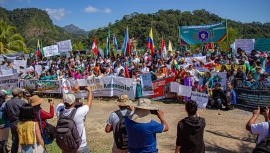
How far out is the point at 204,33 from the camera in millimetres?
14922

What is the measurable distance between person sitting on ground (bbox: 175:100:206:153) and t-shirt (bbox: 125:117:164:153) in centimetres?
43

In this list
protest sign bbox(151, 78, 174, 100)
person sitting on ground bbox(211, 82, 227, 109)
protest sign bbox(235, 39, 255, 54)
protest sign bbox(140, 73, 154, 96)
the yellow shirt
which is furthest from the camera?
protest sign bbox(235, 39, 255, 54)

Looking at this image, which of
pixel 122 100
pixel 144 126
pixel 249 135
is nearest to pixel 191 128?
pixel 144 126

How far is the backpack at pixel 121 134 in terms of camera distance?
3887 millimetres

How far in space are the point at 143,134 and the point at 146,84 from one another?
364 inches

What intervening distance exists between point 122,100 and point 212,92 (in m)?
7.75

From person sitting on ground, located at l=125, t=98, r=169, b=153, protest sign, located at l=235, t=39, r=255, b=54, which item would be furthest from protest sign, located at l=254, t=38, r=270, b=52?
person sitting on ground, located at l=125, t=98, r=169, b=153

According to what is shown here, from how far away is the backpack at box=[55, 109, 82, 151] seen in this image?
12.3ft

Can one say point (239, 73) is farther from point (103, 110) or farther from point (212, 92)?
point (103, 110)

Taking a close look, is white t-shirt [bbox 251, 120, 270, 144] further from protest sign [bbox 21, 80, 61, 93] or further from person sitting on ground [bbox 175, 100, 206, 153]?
protest sign [bbox 21, 80, 61, 93]

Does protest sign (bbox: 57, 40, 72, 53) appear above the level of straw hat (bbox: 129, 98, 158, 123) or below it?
above

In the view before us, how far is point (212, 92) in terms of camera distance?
10977 millimetres

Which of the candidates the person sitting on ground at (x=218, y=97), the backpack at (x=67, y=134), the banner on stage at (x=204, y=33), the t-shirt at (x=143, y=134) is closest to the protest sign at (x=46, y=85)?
the banner on stage at (x=204, y=33)

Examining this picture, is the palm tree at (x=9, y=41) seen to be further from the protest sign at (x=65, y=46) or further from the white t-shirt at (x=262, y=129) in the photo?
the white t-shirt at (x=262, y=129)
